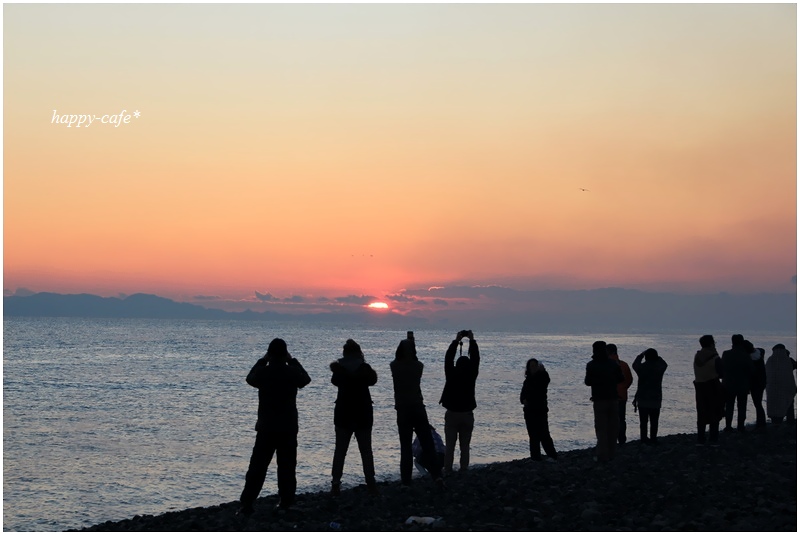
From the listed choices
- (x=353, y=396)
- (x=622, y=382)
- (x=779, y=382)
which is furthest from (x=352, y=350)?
(x=779, y=382)

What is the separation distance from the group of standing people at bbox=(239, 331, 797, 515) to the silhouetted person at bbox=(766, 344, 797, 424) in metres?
0.02

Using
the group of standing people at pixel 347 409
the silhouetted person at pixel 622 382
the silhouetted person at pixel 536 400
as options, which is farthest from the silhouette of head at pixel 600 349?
the group of standing people at pixel 347 409

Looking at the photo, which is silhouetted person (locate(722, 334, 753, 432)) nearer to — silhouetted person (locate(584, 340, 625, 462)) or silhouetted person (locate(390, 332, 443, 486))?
silhouetted person (locate(584, 340, 625, 462))

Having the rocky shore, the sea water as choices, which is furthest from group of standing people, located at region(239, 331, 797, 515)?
the sea water

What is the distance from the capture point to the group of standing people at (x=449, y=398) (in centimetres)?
1091

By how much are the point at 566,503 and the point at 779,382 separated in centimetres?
1111

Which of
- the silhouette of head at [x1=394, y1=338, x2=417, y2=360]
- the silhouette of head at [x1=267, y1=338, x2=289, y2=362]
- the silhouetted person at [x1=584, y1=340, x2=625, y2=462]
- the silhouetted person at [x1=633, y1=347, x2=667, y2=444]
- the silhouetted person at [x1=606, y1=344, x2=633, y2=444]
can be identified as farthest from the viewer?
the silhouetted person at [x1=633, y1=347, x2=667, y2=444]

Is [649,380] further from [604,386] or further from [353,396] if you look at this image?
[353,396]

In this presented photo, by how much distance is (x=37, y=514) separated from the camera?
1894 cm

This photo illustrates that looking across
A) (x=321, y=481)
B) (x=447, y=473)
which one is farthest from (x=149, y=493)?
(x=447, y=473)

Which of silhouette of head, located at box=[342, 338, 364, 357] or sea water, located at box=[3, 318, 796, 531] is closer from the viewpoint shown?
silhouette of head, located at box=[342, 338, 364, 357]

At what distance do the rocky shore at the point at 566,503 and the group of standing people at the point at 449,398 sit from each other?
1.53ft

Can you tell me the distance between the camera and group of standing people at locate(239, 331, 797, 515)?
10906 mm

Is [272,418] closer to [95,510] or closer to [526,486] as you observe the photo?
[526,486]
